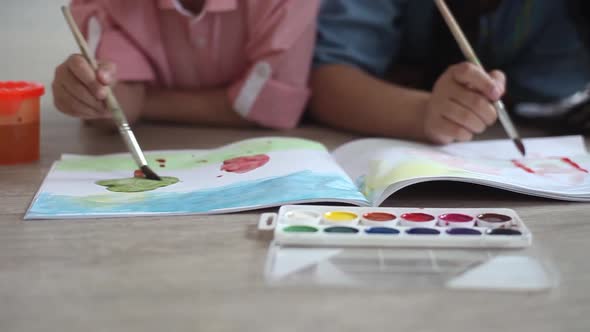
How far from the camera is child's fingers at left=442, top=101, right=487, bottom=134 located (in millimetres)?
630

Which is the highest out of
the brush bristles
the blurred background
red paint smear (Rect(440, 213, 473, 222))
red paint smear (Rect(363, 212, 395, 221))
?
the brush bristles

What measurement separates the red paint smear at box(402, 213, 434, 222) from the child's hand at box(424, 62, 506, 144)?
0.68 ft

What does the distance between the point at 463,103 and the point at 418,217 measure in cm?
22

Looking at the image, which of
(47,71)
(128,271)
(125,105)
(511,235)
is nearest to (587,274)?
(511,235)

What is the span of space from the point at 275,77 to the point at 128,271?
1.47ft

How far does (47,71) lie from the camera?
118 cm

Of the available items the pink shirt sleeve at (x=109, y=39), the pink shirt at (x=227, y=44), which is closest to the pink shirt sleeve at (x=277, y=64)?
the pink shirt at (x=227, y=44)

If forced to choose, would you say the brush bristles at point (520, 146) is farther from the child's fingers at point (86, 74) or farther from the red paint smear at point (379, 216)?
the child's fingers at point (86, 74)

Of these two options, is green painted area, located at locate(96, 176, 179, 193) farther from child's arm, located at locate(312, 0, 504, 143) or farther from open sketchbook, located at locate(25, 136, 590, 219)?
child's arm, located at locate(312, 0, 504, 143)

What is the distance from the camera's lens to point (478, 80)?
62 centimetres

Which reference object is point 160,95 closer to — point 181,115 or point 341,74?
point 181,115

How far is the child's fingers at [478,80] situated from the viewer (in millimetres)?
617

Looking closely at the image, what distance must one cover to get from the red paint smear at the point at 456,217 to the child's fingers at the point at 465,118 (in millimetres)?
198

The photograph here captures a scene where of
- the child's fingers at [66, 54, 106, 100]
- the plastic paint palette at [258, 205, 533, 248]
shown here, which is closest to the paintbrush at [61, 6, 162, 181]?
the child's fingers at [66, 54, 106, 100]
